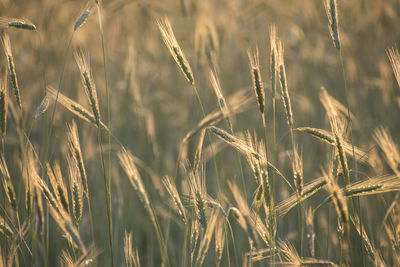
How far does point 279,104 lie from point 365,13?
1.46 metres

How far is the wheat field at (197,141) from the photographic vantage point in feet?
4.05

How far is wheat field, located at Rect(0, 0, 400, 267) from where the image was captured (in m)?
1.23

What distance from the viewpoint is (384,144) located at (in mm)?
1304

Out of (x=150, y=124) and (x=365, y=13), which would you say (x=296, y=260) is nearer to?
(x=150, y=124)

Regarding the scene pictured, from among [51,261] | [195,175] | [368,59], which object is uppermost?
[368,59]

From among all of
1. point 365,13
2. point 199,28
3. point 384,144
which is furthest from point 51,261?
point 365,13

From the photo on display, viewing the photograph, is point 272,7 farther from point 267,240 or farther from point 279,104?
point 267,240

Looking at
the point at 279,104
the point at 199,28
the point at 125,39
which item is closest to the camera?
the point at 199,28

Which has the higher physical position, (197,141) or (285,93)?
(285,93)

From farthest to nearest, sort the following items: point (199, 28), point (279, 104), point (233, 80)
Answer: point (233, 80), point (279, 104), point (199, 28)

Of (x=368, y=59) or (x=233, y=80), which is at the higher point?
(x=368, y=59)

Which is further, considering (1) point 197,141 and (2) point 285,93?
(1) point 197,141

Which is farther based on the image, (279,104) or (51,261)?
(279,104)

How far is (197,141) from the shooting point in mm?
2984
